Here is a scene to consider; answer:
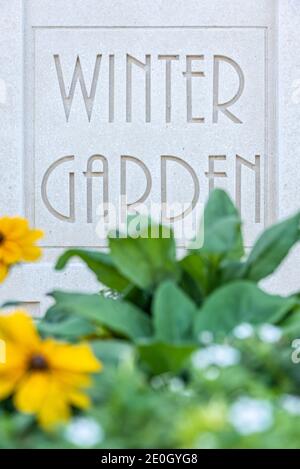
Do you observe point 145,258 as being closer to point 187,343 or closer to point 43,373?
point 187,343

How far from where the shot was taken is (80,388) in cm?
69

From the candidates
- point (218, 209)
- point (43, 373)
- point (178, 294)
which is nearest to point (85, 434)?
point (43, 373)

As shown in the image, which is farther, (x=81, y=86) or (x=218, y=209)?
(x=81, y=86)

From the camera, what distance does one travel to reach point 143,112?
10.1 ft

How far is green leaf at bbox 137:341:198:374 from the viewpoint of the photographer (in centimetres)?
77

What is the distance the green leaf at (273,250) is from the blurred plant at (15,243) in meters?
0.33

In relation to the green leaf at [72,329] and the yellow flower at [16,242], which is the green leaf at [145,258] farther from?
the yellow flower at [16,242]

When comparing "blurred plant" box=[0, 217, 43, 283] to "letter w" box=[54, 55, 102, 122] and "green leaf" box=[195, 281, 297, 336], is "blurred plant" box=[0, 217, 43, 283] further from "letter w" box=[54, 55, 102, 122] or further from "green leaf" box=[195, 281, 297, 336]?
"letter w" box=[54, 55, 102, 122]

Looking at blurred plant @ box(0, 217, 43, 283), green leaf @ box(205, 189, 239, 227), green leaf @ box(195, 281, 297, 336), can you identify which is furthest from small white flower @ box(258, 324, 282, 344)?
blurred plant @ box(0, 217, 43, 283)

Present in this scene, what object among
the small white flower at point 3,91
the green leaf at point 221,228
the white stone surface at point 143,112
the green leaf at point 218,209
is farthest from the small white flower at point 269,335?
the small white flower at point 3,91

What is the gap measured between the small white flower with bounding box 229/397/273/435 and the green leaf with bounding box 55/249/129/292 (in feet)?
1.71

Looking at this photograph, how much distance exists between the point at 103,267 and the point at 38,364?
448 millimetres

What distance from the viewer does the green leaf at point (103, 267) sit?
1095 mm

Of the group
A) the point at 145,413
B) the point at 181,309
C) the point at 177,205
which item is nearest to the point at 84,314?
the point at 181,309
